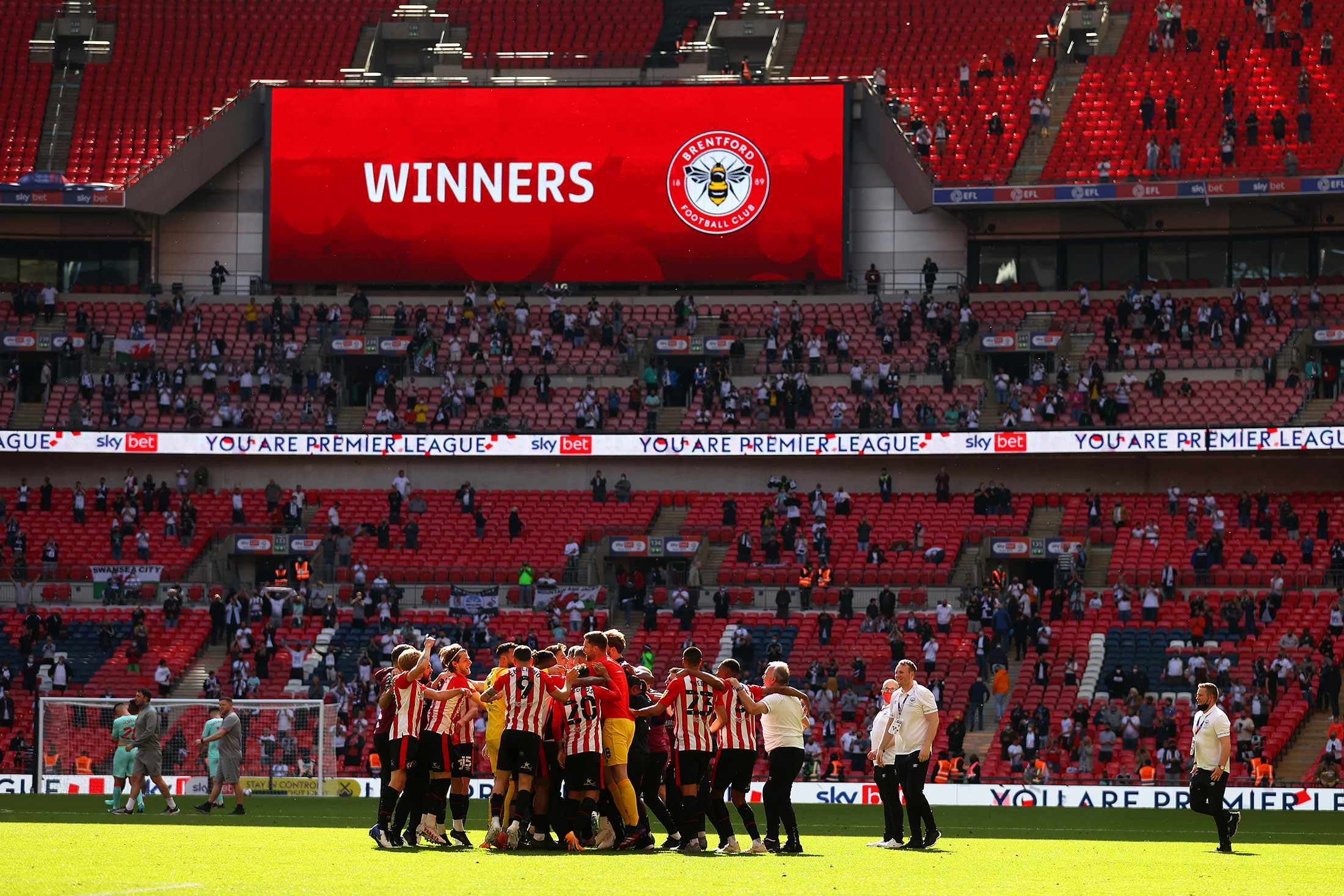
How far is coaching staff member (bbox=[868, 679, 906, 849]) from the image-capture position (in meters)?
16.6

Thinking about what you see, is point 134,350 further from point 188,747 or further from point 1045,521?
point 1045,521

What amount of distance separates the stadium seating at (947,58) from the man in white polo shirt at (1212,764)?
32.0m

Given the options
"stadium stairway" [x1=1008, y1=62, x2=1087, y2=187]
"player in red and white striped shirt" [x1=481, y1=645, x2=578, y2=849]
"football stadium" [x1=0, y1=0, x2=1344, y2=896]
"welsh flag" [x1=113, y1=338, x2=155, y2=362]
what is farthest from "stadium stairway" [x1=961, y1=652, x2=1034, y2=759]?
"welsh flag" [x1=113, y1=338, x2=155, y2=362]

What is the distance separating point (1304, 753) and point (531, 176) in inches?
1041

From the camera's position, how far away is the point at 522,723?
15367 mm

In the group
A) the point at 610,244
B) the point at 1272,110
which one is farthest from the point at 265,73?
the point at 1272,110

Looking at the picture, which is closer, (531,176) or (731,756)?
(731,756)

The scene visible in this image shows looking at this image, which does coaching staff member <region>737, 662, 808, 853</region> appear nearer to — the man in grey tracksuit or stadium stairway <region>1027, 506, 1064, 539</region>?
the man in grey tracksuit

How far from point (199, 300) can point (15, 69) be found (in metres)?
9.98

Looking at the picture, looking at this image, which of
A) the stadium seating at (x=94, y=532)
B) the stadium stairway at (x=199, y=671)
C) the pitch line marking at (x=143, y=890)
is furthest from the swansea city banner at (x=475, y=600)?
the pitch line marking at (x=143, y=890)

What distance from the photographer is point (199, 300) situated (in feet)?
162

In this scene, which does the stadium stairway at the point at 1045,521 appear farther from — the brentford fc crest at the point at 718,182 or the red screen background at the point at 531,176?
the brentford fc crest at the point at 718,182

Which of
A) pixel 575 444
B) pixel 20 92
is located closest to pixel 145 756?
pixel 575 444

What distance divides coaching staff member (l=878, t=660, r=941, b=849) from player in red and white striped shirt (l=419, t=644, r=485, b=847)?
380 centimetres
